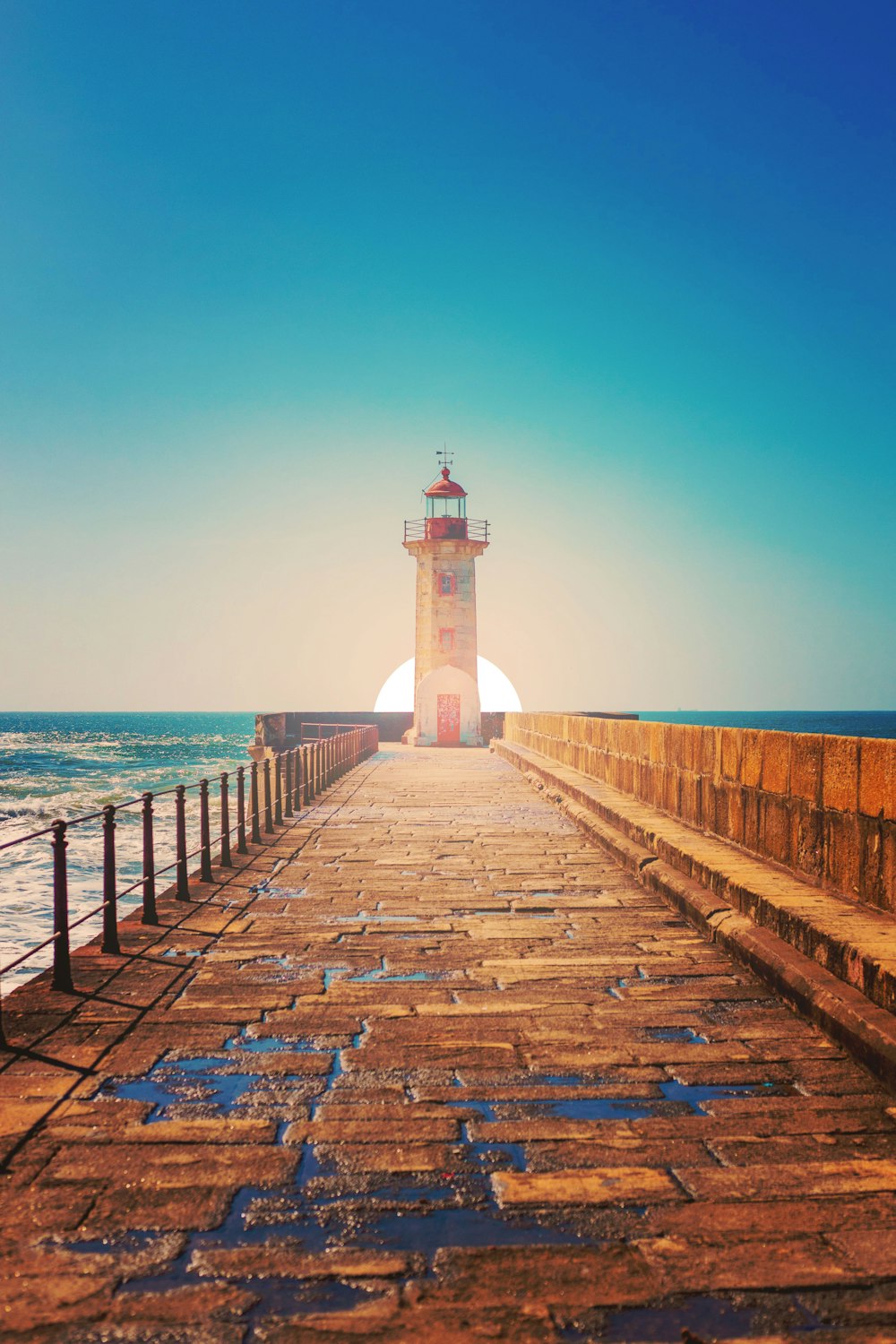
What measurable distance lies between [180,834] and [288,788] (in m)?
5.48

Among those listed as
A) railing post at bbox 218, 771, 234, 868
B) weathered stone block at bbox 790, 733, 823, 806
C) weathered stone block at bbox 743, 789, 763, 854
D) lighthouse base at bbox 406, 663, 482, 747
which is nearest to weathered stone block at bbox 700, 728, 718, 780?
weathered stone block at bbox 743, 789, 763, 854

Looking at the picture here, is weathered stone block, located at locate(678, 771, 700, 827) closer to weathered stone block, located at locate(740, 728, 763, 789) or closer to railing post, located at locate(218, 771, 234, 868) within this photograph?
weathered stone block, located at locate(740, 728, 763, 789)

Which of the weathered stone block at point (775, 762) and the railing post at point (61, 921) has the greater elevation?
the weathered stone block at point (775, 762)

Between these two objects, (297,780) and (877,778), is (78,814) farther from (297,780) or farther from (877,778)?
(877,778)

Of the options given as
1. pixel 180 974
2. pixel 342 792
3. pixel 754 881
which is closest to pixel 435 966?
pixel 180 974

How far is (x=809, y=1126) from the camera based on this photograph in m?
3.57

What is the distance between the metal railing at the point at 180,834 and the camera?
5.21 metres

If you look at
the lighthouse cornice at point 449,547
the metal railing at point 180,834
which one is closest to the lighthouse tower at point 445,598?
the lighthouse cornice at point 449,547

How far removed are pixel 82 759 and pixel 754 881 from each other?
63.1m

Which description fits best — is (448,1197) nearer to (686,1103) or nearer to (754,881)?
(686,1103)

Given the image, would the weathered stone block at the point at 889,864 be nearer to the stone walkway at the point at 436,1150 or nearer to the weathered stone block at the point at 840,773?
the weathered stone block at the point at 840,773

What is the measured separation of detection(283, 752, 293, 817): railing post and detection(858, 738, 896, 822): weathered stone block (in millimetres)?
8854

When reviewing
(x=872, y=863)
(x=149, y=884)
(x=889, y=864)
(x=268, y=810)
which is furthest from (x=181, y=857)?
(x=889, y=864)

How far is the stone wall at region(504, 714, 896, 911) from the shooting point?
5.66 m
